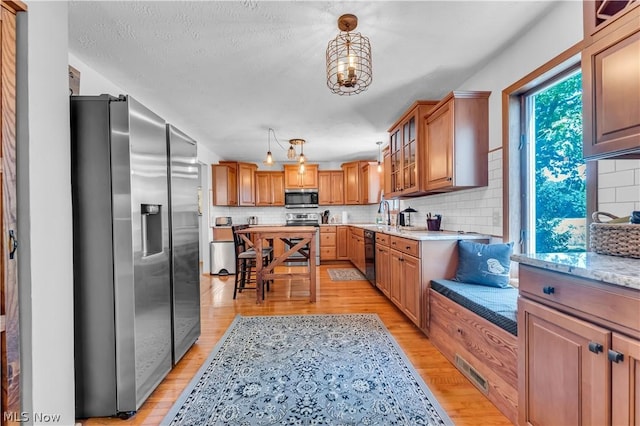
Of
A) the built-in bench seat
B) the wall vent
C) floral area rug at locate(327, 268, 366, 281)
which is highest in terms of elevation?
the built-in bench seat

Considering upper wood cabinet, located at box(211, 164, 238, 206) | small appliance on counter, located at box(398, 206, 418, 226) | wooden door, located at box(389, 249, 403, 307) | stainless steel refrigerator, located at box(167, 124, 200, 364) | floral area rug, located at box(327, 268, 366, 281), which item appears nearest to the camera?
stainless steel refrigerator, located at box(167, 124, 200, 364)

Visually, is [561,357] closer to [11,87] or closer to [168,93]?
[11,87]

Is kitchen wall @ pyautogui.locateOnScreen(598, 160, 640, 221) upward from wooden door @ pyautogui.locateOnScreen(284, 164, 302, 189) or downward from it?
downward

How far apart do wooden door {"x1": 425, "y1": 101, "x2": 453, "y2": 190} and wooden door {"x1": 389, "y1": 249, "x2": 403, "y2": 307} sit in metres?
0.84

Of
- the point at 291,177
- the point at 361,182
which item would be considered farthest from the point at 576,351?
the point at 291,177

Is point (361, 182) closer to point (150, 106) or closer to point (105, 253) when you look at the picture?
point (150, 106)

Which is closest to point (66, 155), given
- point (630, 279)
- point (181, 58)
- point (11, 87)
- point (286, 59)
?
point (11, 87)

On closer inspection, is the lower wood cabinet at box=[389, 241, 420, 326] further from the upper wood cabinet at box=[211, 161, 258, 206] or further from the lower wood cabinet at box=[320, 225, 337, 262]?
the upper wood cabinet at box=[211, 161, 258, 206]

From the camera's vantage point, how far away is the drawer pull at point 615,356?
0.85 metres

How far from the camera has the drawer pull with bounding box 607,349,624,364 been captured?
2.80 feet

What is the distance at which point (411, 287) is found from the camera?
2641 mm

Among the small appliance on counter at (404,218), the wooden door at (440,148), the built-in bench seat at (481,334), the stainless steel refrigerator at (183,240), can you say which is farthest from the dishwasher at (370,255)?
the stainless steel refrigerator at (183,240)

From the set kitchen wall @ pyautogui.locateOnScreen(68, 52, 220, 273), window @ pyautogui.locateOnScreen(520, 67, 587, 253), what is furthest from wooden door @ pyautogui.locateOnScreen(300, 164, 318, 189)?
window @ pyautogui.locateOnScreen(520, 67, 587, 253)

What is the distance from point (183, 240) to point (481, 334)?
220 centimetres
